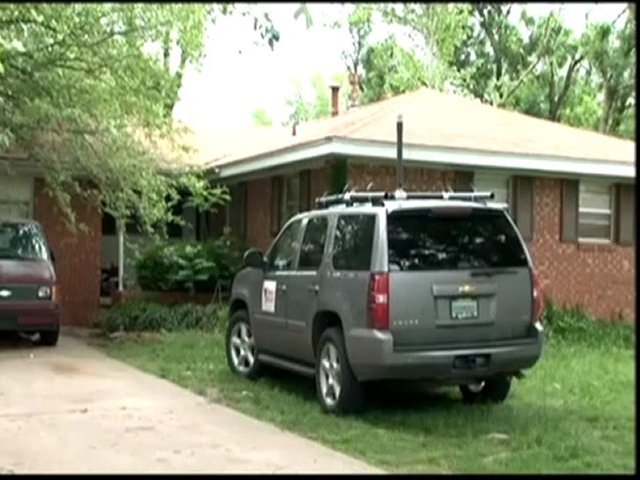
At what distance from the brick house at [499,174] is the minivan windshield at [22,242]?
14.2 ft

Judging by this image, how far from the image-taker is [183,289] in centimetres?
1747

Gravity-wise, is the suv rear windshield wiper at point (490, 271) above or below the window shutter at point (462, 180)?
below

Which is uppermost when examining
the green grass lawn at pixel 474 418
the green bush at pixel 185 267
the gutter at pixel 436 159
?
the gutter at pixel 436 159

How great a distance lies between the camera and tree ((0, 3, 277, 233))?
1330 centimetres

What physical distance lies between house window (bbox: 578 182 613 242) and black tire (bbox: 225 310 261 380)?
8.93m

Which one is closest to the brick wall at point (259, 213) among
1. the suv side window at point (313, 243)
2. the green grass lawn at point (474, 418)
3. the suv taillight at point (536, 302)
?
the green grass lawn at point (474, 418)

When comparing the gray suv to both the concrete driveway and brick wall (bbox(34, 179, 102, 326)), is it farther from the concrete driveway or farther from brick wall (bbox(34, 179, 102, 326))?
brick wall (bbox(34, 179, 102, 326))

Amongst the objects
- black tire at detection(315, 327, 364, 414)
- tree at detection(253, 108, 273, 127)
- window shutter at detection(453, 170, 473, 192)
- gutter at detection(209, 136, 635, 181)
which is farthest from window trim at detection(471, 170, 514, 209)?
tree at detection(253, 108, 273, 127)

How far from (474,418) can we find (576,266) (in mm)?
9693

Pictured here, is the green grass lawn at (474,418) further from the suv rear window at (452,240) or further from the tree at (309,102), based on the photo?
the tree at (309,102)

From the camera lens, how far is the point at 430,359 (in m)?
7.95

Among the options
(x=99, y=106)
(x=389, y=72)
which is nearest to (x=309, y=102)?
(x=389, y=72)

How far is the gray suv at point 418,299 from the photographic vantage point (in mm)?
7977

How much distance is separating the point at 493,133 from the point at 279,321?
27.8 ft
